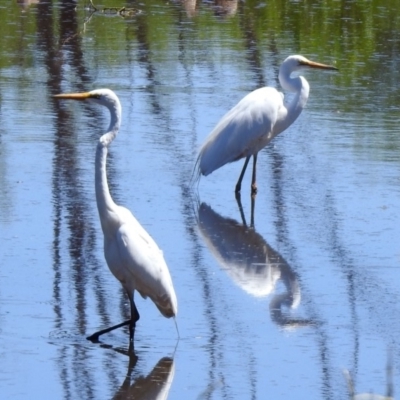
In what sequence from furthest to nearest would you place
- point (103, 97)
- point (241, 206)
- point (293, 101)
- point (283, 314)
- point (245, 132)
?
point (293, 101)
point (245, 132)
point (241, 206)
point (283, 314)
point (103, 97)

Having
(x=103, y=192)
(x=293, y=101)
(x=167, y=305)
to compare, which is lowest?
(x=167, y=305)

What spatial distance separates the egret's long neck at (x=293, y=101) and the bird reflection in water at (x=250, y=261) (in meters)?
1.47

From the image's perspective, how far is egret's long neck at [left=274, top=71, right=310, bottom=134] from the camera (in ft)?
33.9

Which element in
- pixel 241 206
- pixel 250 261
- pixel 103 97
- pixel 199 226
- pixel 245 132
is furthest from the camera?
pixel 245 132

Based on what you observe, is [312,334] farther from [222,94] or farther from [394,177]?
[222,94]

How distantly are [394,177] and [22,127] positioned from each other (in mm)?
3620

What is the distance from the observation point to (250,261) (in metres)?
7.93

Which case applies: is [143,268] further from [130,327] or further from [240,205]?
[240,205]

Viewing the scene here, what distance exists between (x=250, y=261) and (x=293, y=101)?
9.33 feet

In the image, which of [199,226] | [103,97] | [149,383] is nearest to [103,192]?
[103,97]

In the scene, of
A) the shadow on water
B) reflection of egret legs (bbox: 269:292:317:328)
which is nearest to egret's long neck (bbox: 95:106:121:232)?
the shadow on water

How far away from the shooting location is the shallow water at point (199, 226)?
6070 millimetres

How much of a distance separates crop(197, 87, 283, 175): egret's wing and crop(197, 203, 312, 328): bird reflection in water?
2.31 feet

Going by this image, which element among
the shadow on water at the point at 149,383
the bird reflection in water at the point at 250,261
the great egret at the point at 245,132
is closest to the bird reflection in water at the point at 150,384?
the shadow on water at the point at 149,383
